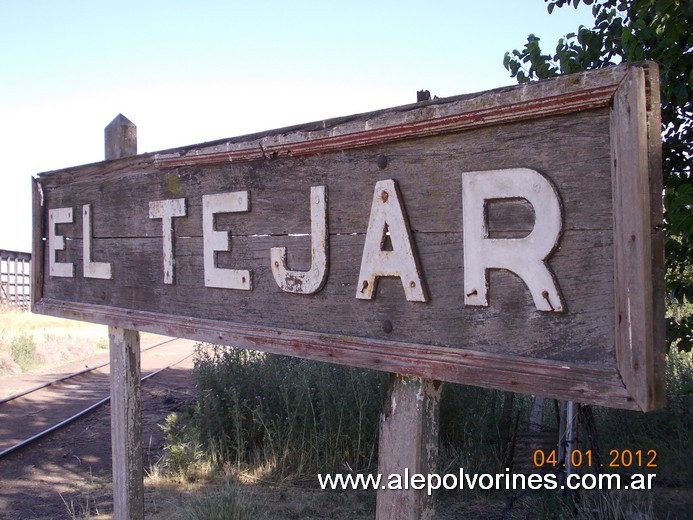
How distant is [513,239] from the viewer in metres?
1.48

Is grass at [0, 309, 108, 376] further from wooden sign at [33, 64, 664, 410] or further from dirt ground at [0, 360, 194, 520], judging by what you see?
wooden sign at [33, 64, 664, 410]

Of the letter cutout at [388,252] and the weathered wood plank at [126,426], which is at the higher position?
the letter cutout at [388,252]

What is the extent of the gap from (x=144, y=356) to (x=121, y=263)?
11787mm

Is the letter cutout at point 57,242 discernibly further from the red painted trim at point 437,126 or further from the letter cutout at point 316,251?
the letter cutout at point 316,251

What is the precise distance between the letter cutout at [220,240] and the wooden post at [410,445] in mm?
743

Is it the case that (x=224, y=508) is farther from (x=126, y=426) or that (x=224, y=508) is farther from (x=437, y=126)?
(x=437, y=126)

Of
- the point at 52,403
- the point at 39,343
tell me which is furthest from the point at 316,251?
the point at 39,343

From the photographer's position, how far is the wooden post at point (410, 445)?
1.76 m

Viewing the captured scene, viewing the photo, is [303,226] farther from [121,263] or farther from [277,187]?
[121,263]

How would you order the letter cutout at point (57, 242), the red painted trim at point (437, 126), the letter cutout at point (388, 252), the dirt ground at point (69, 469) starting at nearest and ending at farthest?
1. the red painted trim at point (437, 126)
2. the letter cutout at point (388, 252)
3. the letter cutout at point (57, 242)
4. the dirt ground at point (69, 469)

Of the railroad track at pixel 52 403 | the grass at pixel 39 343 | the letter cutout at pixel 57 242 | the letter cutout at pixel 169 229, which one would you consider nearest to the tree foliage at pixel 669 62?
the letter cutout at pixel 169 229

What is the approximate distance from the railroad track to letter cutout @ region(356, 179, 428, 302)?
22.3ft

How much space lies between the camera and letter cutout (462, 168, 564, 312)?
1423 mm

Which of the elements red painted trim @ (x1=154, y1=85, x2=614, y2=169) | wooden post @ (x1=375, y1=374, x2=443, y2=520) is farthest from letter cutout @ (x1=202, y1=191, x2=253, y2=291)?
wooden post @ (x1=375, y1=374, x2=443, y2=520)
